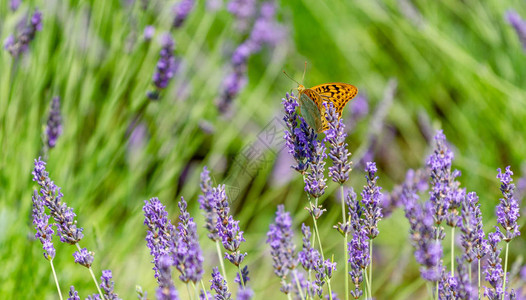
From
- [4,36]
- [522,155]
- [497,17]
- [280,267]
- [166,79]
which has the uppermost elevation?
[497,17]

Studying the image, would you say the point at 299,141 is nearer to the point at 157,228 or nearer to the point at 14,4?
the point at 157,228

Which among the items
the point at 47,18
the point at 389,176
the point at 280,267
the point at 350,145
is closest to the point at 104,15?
the point at 47,18

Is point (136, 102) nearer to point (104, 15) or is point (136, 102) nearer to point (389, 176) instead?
point (104, 15)

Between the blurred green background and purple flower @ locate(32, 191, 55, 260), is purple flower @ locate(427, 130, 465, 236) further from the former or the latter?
purple flower @ locate(32, 191, 55, 260)

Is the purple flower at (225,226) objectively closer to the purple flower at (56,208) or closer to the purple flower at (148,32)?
the purple flower at (56,208)

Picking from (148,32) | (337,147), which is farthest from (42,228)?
(148,32)

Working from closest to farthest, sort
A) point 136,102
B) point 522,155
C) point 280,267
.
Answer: point 280,267
point 136,102
point 522,155

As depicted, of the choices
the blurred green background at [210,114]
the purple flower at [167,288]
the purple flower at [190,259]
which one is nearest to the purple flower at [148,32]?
the blurred green background at [210,114]
